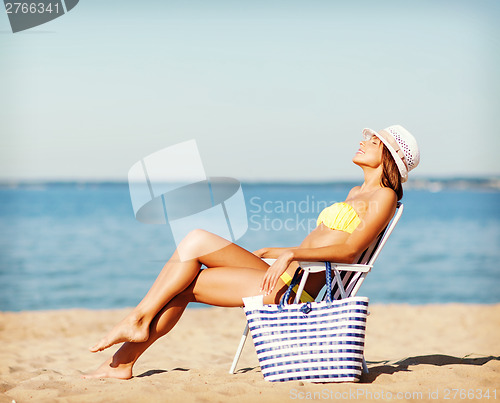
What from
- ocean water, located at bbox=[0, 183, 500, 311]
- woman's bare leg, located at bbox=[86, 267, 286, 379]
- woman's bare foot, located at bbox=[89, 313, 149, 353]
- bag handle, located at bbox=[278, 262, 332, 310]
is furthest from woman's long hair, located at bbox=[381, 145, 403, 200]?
ocean water, located at bbox=[0, 183, 500, 311]

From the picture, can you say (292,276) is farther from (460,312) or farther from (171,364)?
(460,312)

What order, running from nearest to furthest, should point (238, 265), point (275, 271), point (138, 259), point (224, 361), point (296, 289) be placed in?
point (275, 271) < point (296, 289) < point (238, 265) < point (224, 361) < point (138, 259)

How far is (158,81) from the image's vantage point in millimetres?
31609

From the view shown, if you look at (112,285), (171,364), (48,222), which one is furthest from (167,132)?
(171,364)

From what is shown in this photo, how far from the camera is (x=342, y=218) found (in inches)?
137

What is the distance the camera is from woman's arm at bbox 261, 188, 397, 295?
10.0 ft

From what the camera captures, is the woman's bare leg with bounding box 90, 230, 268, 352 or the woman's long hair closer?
the woman's bare leg with bounding box 90, 230, 268, 352

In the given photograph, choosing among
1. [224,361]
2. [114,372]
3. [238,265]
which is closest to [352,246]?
[238,265]

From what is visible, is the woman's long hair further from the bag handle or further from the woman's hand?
the woman's hand

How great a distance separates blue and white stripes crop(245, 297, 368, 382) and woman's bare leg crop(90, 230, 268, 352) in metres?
0.46

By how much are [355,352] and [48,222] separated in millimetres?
25847

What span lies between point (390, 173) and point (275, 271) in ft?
3.31

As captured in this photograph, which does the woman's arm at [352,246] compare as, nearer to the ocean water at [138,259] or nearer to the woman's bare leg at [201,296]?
the woman's bare leg at [201,296]

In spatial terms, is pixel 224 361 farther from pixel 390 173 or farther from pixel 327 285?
pixel 390 173
